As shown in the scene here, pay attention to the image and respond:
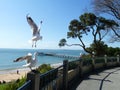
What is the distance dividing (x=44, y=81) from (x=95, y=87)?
16.2 ft

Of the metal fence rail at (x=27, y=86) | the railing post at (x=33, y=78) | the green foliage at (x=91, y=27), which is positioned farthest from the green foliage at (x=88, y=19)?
the metal fence rail at (x=27, y=86)

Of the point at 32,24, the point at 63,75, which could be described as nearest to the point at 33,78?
the point at 32,24

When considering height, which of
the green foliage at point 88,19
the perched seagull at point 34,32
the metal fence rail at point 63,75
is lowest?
the metal fence rail at point 63,75

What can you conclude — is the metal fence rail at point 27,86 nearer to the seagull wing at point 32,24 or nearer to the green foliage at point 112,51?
the seagull wing at point 32,24

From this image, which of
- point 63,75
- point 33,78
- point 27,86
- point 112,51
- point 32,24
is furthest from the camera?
point 112,51

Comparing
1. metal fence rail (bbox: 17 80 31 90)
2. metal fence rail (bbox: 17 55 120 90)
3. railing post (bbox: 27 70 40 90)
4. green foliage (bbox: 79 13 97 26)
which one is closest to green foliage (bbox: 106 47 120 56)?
green foliage (bbox: 79 13 97 26)

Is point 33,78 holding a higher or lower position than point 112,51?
lower

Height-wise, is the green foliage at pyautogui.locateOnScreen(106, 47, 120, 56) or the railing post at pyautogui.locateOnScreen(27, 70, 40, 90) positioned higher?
the green foliage at pyautogui.locateOnScreen(106, 47, 120, 56)

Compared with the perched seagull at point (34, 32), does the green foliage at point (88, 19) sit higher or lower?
higher

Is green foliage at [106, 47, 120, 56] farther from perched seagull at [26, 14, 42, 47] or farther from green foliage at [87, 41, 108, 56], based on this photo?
perched seagull at [26, 14, 42, 47]

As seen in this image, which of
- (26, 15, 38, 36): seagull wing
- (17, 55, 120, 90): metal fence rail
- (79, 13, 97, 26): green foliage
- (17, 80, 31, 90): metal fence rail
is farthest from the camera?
(79, 13, 97, 26): green foliage

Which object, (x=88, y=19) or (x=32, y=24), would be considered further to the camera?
(x=88, y=19)

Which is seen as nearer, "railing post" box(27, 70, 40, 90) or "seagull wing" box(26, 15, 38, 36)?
"seagull wing" box(26, 15, 38, 36)

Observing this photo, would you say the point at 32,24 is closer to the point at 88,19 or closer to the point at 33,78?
the point at 33,78
